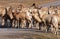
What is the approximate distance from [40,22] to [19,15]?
346cm

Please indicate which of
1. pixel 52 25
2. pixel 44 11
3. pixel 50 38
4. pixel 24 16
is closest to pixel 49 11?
pixel 44 11

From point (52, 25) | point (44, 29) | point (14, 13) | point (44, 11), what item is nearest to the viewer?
point (52, 25)

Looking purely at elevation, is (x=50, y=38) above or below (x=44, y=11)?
below

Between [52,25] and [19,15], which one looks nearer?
[52,25]

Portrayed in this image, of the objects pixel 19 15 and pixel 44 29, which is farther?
pixel 19 15

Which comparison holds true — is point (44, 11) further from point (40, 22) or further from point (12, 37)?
point (12, 37)

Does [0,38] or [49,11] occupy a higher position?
[49,11]

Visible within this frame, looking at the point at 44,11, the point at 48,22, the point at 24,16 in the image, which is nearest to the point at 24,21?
the point at 24,16

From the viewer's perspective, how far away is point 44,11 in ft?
86.7

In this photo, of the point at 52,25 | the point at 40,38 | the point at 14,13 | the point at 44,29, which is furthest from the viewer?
the point at 14,13

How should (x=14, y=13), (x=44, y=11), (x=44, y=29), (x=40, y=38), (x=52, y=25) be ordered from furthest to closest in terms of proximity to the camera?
1. (x=14, y=13)
2. (x=44, y=11)
3. (x=44, y=29)
4. (x=52, y=25)
5. (x=40, y=38)

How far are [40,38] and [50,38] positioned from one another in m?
0.66

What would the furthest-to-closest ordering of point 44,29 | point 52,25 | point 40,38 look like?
point 44,29 → point 52,25 → point 40,38

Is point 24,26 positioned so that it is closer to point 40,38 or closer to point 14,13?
point 14,13
